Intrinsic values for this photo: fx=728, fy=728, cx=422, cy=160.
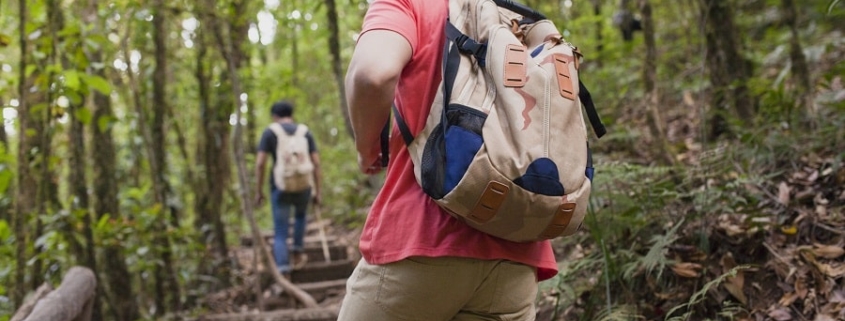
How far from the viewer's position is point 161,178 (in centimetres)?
732

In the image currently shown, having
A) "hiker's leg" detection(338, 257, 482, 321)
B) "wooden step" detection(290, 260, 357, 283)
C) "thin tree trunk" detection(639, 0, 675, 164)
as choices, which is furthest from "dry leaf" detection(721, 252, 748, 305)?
"wooden step" detection(290, 260, 357, 283)

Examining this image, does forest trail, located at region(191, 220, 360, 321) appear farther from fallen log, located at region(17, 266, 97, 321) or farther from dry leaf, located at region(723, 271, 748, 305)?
dry leaf, located at region(723, 271, 748, 305)

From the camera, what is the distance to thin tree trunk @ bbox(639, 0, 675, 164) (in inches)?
187

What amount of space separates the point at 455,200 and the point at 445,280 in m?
0.27

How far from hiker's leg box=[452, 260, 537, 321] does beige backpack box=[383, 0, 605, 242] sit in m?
0.15

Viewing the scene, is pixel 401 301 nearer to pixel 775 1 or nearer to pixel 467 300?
pixel 467 300

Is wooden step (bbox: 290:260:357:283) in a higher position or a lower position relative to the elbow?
lower

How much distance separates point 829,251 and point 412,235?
91.6 inches

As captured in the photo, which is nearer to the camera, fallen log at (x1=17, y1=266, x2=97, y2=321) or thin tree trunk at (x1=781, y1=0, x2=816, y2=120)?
fallen log at (x1=17, y1=266, x2=97, y2=321)

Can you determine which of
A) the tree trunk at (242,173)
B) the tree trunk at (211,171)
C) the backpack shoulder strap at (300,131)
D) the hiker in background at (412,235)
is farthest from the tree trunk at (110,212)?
the hiker in background at (412,235)

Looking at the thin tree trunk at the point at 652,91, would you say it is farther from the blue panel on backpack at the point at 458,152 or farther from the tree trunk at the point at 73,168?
the tree trunk at the point at 73,168

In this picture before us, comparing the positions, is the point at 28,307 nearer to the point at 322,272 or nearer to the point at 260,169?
the point at 260,169

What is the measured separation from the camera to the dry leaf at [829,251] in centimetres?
328

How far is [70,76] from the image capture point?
4285 millimetres
